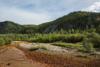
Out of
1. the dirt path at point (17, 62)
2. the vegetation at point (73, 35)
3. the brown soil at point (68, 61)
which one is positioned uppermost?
the vegetation at point (73, 35)

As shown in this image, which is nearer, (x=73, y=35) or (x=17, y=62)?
(x=17, y=62)

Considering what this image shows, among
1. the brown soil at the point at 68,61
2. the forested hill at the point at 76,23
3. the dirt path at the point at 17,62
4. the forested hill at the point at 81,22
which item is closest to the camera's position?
the brown soil at the point at 68,61

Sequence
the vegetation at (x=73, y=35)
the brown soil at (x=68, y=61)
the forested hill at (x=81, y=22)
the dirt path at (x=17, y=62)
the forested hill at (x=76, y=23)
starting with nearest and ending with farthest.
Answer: the brown soil at (x=68, y=61) < the dirt path at (x=17, y=62) < the vegetation at (x=73, y=35) < the forested hill at (x=81, y=22) < the forested hill at (x=76, y=23)

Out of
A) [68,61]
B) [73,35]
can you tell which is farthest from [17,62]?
[73,35]

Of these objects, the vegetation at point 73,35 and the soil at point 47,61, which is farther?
the vegetation at point 73,35

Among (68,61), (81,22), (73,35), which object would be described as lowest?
(68,61)

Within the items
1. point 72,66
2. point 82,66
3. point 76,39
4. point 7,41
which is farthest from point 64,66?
point 7,41

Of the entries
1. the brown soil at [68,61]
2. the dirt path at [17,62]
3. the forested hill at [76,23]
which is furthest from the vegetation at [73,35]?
the dirt path at [17,62]

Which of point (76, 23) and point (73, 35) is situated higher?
point (76, 23)

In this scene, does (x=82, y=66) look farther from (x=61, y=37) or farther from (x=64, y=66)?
(x=61, y=37)

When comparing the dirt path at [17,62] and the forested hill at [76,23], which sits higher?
the forested hill at [76,23]

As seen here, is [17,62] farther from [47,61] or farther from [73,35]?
[73,35]

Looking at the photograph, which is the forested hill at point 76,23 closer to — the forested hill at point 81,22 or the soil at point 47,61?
the forested hill at point 81,22

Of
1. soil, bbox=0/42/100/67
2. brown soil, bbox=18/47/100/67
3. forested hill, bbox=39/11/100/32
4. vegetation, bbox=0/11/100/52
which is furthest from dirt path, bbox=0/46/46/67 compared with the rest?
forested hill, bbox=39/11/100/32
